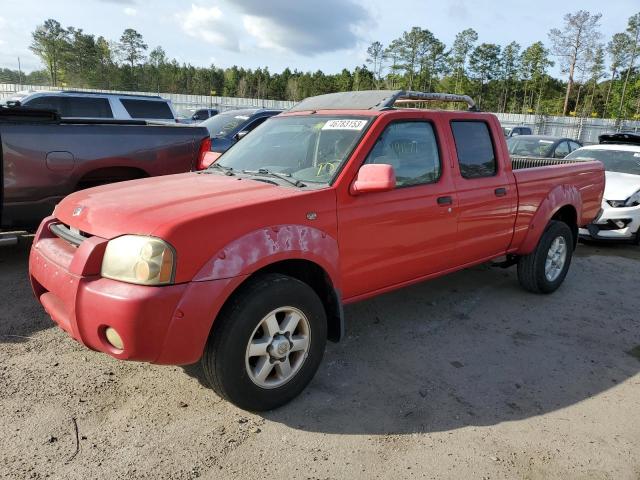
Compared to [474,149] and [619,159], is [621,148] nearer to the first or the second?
[619,159]

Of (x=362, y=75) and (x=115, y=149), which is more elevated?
(x=362, y=75)

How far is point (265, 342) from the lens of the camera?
2.89 m

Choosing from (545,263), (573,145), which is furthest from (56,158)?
(573,145)

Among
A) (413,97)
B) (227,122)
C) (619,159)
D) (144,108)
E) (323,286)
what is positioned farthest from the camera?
(144,108)

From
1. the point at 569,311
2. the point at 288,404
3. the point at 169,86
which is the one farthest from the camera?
→ the point at 169,86

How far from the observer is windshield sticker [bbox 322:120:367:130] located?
3602 mm

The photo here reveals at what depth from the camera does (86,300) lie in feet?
8.48

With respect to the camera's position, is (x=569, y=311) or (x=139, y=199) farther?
(x=569, y=311)

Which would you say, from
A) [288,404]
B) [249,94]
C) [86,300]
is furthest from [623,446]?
[249,94]

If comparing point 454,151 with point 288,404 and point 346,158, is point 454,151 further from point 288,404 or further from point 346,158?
point 288,404

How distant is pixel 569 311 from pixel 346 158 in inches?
119

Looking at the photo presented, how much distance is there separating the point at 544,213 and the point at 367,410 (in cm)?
304

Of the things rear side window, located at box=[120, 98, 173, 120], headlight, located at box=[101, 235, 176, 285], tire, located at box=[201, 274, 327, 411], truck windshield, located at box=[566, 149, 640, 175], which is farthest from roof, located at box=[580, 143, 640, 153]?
rear side window, located at box=[120, 98, 173, 120]

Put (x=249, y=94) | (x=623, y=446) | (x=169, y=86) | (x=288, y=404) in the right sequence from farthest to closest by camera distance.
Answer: (x=249, y=94) < (x=169, y=86) < (x=288, y=404) < (x=623, y=446)
